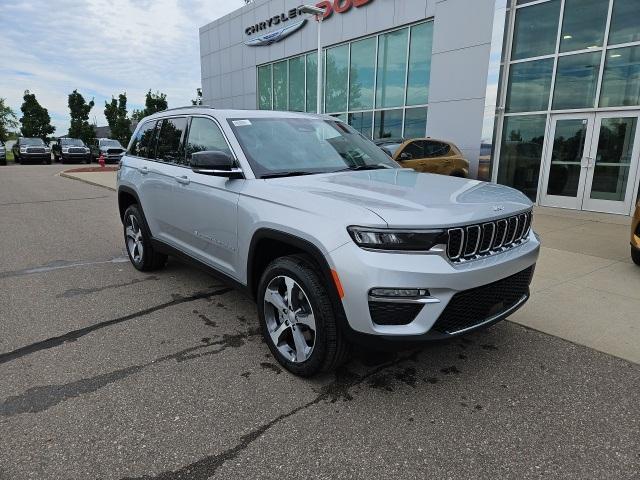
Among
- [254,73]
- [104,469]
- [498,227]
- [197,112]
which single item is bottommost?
[104,469]

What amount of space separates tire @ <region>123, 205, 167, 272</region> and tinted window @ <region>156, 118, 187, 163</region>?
32.4 inches

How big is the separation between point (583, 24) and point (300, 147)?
1005cm

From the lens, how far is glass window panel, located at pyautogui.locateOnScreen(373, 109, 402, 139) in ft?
51.0

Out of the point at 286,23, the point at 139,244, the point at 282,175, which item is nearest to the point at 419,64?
the point at 286,23

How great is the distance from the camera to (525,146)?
39.2 ft

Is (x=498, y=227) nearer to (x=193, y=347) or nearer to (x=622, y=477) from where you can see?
(x=622, y=477)

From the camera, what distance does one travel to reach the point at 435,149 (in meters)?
11.4

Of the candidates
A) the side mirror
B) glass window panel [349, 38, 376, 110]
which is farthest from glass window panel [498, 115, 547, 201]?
the side mirror

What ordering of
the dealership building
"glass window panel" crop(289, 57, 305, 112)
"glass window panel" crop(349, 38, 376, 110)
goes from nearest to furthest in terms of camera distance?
the dealership building → "glass window panel" crop(349, 38, 376, 110) → "glass window panel" crop(289, 57, 305, 112)

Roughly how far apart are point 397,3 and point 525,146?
6.57 meters

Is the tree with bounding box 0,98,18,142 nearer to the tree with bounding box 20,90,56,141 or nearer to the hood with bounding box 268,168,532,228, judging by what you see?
the tree with bounding box 20,90,56,141

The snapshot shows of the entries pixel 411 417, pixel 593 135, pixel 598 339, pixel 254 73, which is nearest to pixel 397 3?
pixel 593 135

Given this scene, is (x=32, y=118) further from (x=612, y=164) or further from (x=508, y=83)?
(x=612, y=164)

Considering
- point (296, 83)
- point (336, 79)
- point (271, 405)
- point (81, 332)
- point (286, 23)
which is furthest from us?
point (296, 83)
